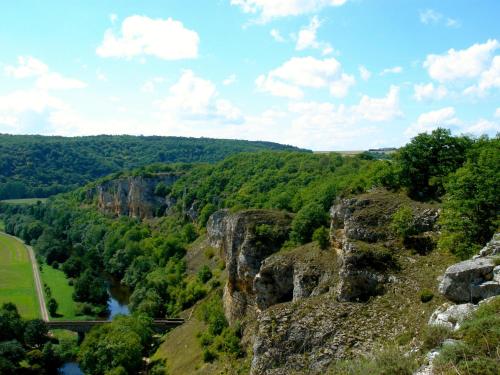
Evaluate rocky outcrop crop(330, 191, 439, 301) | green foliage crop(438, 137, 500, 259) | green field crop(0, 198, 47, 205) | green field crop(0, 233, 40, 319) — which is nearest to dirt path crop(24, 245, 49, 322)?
green field crop(0, 233, 40, 319)

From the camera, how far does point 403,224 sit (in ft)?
90.7

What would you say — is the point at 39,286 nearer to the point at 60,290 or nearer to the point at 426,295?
the point at 60,290

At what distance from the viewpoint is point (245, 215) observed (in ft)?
140

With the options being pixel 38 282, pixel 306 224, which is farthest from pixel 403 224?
pixel 38 282

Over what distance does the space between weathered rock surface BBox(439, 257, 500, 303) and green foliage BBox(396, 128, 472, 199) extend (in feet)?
40.9

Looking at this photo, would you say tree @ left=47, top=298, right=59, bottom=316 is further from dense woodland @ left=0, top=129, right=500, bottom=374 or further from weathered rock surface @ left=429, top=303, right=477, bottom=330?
weathered rock surface @ left=429, top=303, right=477, bottom=330

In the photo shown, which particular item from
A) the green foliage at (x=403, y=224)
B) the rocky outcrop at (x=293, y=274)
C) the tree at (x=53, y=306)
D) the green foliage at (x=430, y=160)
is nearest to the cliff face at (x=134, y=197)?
the tree at (x=53, y=306)

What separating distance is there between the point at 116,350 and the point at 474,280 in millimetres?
35067

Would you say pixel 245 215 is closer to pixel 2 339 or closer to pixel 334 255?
pixel 334 255

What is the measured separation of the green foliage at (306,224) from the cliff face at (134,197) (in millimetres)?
78877

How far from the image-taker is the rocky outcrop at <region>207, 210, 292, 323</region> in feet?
133

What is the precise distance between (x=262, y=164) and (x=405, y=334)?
95.3 meters

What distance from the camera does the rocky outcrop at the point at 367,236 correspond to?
25.0 metres

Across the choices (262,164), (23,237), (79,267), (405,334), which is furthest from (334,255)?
(23,237)
